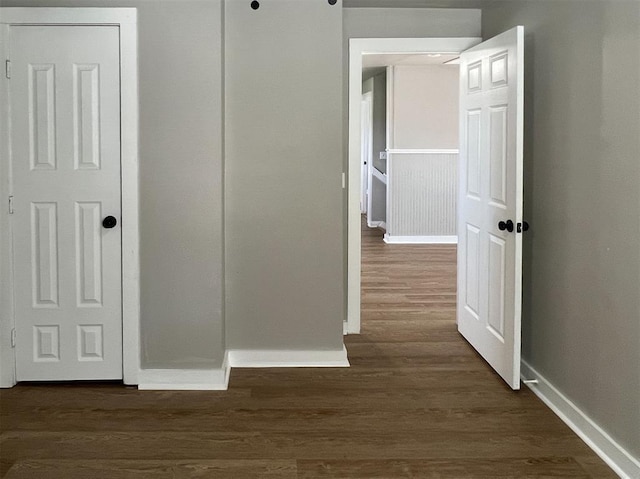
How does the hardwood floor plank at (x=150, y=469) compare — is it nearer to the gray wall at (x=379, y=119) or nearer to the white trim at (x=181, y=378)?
the white trim at (x=181, y=378)

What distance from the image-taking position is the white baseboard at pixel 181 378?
12.8 ft

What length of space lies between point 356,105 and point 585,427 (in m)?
2.57

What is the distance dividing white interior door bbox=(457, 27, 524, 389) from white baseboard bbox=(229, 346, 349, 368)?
3.03 feet

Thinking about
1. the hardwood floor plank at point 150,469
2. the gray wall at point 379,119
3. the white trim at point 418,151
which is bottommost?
the hardwood floor plank at point 150,469

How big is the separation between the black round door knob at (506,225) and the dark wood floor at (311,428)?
0.87 metres

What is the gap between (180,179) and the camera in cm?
387

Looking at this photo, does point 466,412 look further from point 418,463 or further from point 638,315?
point 638,315

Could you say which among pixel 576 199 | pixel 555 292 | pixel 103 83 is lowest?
pixel 555 292

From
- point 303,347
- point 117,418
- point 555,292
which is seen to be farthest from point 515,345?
point 117,418

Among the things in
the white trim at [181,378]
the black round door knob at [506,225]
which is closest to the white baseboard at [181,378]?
the white trim at [181,378]

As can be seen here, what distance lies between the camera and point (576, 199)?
3318 millimetres

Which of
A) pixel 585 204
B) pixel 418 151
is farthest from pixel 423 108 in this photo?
pixel 585 204

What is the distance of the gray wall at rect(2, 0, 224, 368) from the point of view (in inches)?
150

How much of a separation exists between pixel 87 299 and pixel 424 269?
4.37 m
